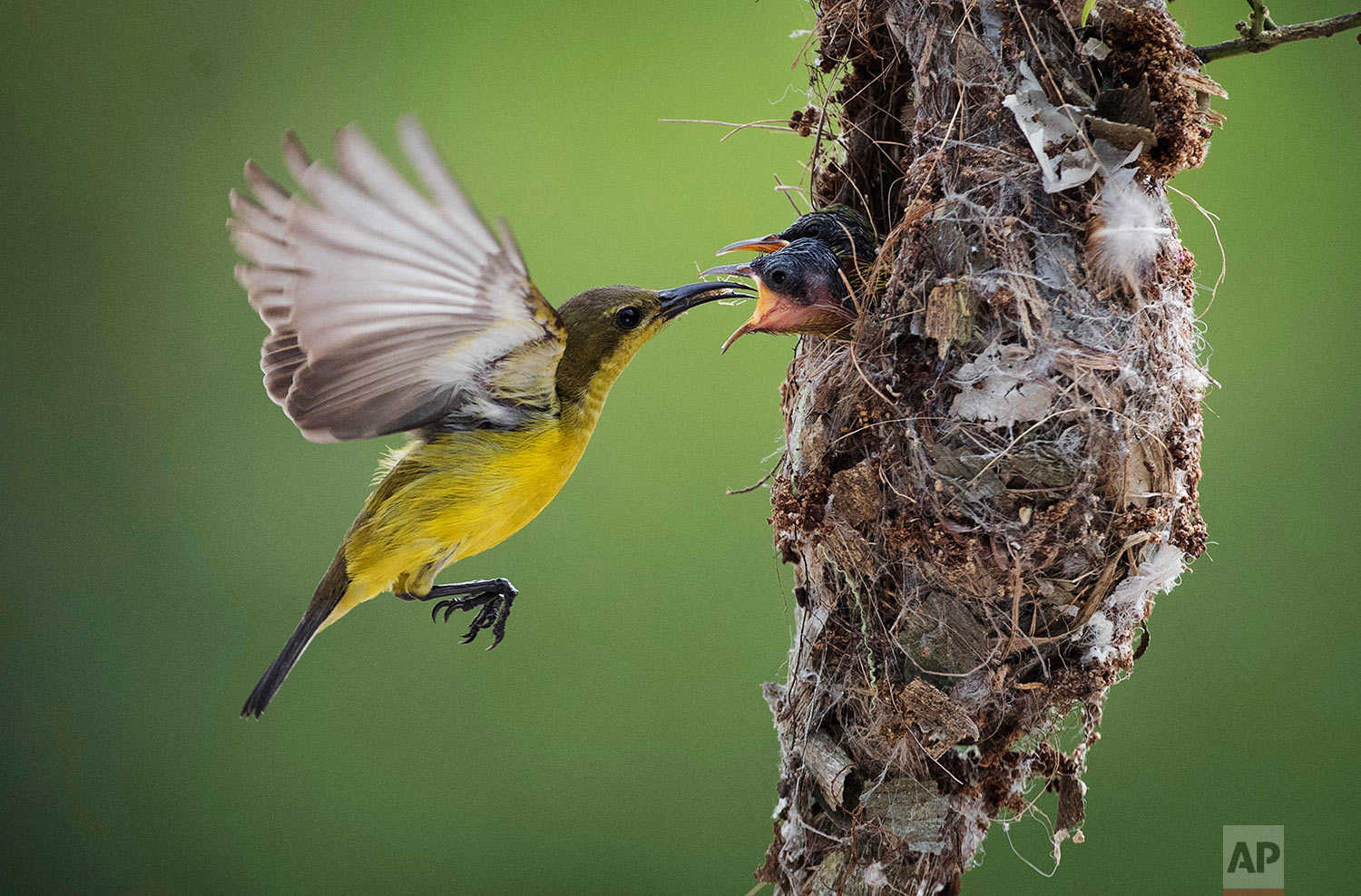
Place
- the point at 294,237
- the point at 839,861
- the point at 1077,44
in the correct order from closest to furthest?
the point at 294,237 < the point at 1077,44 < the point at 839,861

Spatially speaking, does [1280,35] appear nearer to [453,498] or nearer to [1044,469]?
[1044,469]

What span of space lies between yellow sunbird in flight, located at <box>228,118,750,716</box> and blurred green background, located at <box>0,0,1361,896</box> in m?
0.66

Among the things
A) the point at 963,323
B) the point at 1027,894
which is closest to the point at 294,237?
the point at 963,323

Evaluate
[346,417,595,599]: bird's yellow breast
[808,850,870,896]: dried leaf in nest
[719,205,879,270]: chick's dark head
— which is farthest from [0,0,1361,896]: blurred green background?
[808,850,870,896]: dried leaf in nest

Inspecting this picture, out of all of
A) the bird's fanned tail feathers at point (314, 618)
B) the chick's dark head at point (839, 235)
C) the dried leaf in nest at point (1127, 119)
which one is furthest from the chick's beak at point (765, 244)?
the bird's fanned tail feathers at point (314, 618)

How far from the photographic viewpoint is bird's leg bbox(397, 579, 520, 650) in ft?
4.75

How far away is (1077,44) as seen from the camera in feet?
3.42

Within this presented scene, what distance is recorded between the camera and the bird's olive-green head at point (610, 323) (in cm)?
114

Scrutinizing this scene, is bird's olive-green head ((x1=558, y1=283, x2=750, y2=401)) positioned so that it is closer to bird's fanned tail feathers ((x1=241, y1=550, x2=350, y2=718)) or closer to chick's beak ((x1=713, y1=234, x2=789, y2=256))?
chick's beak ((x1=713, y1=234, x2=789, y2=256))

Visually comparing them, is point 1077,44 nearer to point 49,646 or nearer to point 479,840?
point 479,840

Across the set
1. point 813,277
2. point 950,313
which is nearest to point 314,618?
point 813,277

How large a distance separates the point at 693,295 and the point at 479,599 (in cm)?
57

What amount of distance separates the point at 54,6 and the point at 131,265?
0.50 m

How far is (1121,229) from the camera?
1021mm
